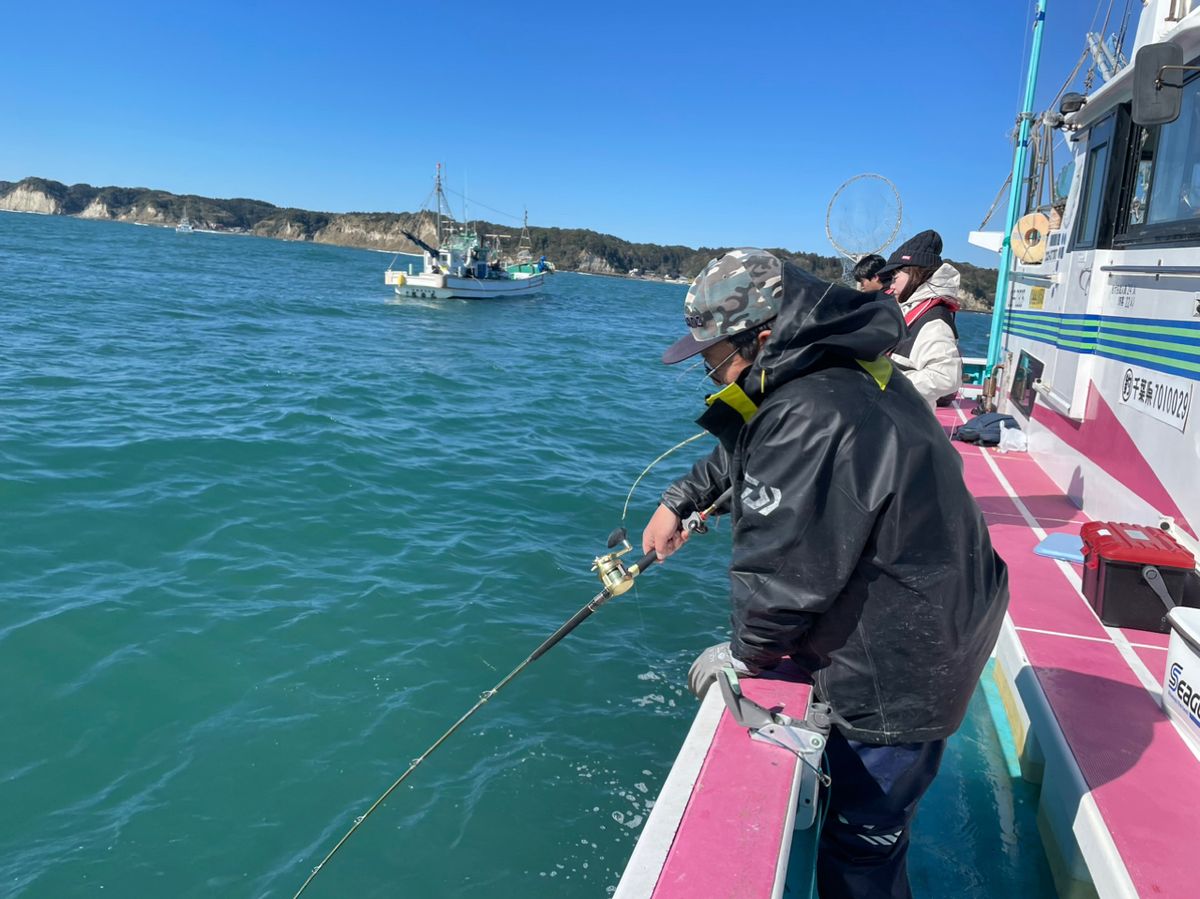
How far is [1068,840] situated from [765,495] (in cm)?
187

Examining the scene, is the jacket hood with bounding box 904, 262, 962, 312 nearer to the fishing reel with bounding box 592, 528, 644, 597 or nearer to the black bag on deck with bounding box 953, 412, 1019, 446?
the black bag on deck with bounding box 953, 412, 1019, 446

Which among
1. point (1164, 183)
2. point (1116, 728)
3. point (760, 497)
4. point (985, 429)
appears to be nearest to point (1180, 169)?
point (1164, 183)

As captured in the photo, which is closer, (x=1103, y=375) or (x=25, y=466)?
(x=1103, y=375)

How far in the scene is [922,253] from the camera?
548cm

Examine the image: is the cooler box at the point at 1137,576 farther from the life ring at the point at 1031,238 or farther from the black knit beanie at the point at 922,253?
the life ring at the point at 1031,238

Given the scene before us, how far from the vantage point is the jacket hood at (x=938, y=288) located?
561cm

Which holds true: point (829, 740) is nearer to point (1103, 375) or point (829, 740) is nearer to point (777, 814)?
point (777, 814)

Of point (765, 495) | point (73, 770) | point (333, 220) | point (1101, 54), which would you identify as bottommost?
point (73, 770)

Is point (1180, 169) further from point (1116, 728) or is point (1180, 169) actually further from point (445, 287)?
point (445, 287)

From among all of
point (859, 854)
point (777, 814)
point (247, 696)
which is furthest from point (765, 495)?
point (247, 696)

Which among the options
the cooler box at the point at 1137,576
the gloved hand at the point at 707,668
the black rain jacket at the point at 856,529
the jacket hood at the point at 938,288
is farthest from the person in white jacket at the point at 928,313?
the black rain jacket at the point at 856,529

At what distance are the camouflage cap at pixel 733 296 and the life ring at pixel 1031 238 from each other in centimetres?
832

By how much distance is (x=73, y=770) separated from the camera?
14.7ft

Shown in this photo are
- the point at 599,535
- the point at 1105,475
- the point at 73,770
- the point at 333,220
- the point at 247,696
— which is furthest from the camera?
the point at 333,220
